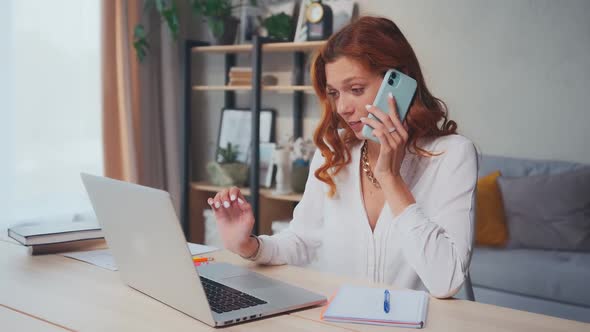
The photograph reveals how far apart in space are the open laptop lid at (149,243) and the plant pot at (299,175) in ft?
7.34

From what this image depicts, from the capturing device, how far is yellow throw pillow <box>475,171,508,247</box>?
2881 mm

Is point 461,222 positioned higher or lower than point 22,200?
higher

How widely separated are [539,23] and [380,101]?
6.40 feet

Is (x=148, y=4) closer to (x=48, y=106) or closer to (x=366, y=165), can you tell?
(x=48, y=106)

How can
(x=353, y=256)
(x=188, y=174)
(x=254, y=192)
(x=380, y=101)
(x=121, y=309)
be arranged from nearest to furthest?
(x=121, y=309)
(x=380, y=101)
(x=353, y=256)
(x=254, y=192)
(x=188, y=174)

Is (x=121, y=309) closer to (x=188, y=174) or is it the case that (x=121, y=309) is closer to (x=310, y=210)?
(x=310, y=210)

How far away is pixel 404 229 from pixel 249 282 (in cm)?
35

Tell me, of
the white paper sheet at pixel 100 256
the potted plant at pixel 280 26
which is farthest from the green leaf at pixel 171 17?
the white paper sheet at pixel 100 256

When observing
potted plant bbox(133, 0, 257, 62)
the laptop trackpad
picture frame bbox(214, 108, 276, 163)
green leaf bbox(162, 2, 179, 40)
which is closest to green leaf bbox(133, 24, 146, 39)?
potted plant bbox(133, 0, 257, 62)

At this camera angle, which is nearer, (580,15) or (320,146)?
(320,146)

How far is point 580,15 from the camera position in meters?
3.05

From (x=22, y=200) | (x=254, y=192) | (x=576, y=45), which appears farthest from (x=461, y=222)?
(x=22, y=200)

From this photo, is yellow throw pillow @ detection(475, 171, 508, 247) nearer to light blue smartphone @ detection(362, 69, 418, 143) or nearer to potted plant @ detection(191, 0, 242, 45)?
light blue smartphone @ detection(362, 69, 418, 143)

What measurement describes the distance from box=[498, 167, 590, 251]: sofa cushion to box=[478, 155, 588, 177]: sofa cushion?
12cm
